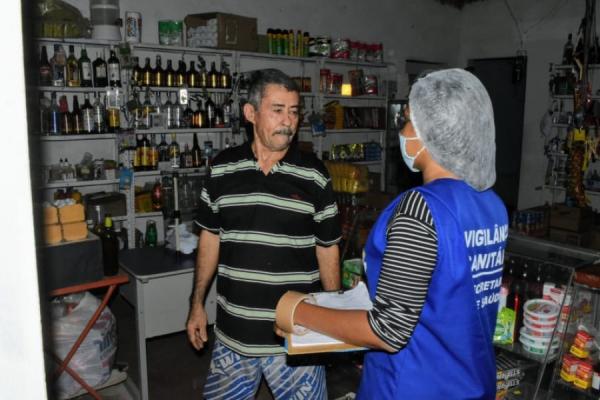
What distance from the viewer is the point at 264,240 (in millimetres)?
2070

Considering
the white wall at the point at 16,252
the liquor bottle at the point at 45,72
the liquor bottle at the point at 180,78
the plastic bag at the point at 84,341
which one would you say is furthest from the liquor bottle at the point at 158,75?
the white wall at the point at 16,252

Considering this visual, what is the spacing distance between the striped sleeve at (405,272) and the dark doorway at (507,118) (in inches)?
275

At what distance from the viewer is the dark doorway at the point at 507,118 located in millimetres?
7695

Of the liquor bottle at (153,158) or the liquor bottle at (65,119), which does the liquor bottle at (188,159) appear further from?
the liquor bottle at (65,119)

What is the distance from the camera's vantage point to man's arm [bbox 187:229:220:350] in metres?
2.20

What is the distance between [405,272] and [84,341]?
258 centimetres

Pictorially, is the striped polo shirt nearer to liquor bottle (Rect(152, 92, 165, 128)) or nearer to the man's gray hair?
the man's gray hair

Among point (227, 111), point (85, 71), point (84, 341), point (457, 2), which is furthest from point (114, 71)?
point (457, 2)

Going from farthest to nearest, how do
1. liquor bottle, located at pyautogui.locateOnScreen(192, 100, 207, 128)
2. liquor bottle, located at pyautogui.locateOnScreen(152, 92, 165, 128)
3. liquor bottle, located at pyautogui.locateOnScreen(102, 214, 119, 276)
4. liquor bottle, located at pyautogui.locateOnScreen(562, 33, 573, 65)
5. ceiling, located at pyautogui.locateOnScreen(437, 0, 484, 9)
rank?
ceiling, located at pyautogui.locateOnScreen(437, 0, 484, 9)
liquor bottle, located at pyautogui.locateOnScreen(562, 33, 573, 65)
liquor bottle, located at pyautogui.locateOnScreen(192, 100, 207, 128)
liquor bottle, located at pyautogui.locateOnScreen(152, 92, 165, 128)
liquor bottle, located at pyautogui.locateOnScreen(102, 214, 119, 276)

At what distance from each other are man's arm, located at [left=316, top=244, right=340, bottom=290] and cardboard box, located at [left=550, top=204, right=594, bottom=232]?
3510 millimetres

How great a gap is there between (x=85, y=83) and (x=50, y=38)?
18.3 inches

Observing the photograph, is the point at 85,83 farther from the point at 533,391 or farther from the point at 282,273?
the point at 533,391

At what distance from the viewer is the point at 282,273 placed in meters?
2.08

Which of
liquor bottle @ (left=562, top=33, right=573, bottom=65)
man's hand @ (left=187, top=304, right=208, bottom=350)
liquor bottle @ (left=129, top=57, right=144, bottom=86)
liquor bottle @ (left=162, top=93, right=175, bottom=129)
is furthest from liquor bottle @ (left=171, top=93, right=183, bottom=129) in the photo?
liquor bottle @ (left=562, top=33, right=573, bottom=65)
